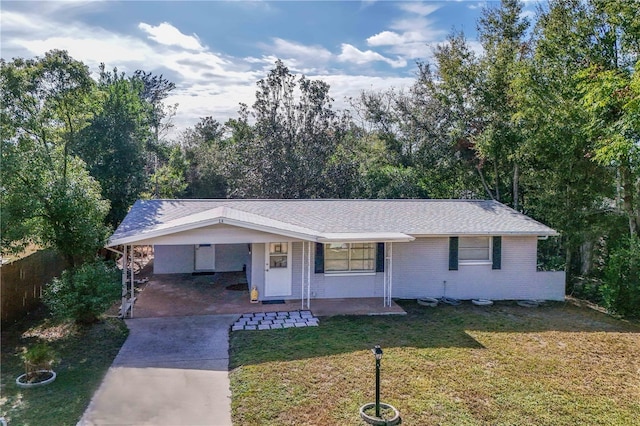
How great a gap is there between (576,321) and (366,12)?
11.9 metres

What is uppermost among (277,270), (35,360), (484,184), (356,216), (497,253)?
(484,184)

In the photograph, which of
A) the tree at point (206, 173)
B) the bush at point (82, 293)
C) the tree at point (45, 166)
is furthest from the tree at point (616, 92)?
the tree at point (206, 173)

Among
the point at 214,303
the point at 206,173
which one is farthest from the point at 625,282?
the point at 206,173

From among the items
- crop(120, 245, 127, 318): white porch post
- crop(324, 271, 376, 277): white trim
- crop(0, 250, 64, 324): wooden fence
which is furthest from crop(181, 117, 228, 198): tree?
crop(120, 245, 127, 318): white porch post

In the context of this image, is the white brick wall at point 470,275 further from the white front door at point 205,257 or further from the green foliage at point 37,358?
the green foliage at point 37,358

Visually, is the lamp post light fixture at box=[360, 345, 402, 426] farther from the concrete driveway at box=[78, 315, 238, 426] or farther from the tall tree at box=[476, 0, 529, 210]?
the tall tree at box=[476, 0, 529, 210]

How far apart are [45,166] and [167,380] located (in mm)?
6851

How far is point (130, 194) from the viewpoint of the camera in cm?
2070

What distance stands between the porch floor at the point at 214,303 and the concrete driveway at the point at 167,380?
1387 millimetres

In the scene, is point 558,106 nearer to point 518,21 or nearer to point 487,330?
point 518,21

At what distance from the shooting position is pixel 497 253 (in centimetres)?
1475

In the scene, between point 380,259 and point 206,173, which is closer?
point 380,259

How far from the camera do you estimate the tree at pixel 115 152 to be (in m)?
20.1

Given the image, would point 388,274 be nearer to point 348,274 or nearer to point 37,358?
point 348,274
